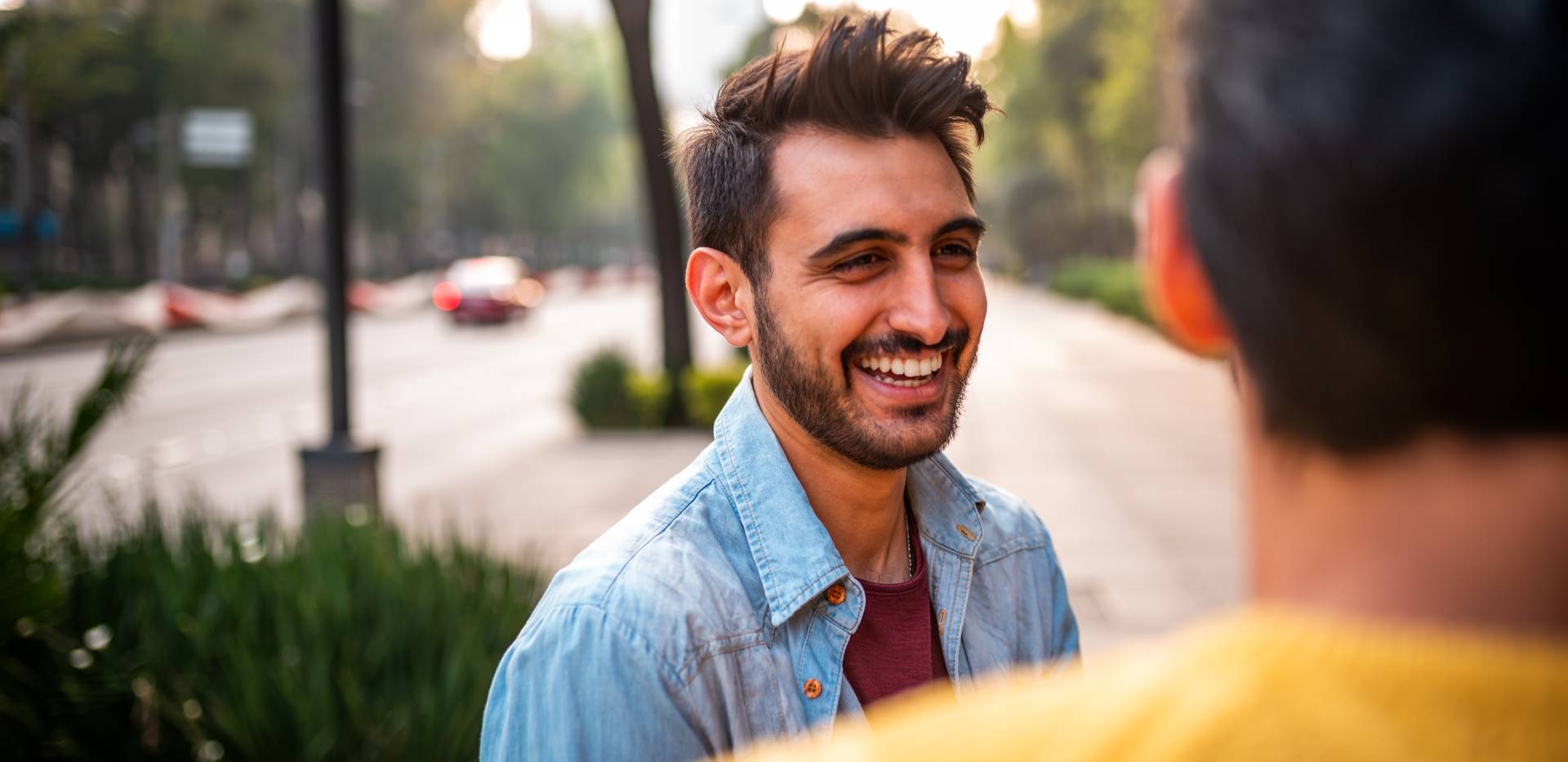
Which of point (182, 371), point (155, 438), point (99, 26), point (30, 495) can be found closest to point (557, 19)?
point (99, 26)

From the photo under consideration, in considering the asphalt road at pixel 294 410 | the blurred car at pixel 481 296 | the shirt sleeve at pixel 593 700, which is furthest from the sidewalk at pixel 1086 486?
the blurred car at pixel 481 296

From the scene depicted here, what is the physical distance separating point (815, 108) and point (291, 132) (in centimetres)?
5926

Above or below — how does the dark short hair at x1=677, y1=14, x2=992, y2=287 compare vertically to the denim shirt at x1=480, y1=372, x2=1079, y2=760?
above

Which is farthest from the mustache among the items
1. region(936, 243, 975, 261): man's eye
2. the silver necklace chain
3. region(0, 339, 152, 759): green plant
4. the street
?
region(0, 339, 152, 759): green plant

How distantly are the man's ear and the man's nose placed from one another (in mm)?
230

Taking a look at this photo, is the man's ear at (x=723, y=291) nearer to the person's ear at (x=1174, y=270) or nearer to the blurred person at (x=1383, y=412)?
the person's ear at (x=1174, y=270)

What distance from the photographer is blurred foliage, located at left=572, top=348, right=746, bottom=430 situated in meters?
14.3

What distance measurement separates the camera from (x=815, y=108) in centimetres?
195

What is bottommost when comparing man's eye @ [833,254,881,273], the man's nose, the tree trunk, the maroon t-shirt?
the maroon t-shirt

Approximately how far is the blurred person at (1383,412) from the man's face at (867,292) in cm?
111

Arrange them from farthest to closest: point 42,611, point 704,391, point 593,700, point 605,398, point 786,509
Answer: point 605,398 → point 704,391 → point 42,611 → point 786,509 → point 593,700

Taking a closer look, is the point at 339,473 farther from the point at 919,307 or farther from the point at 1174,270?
the point at 1174,270

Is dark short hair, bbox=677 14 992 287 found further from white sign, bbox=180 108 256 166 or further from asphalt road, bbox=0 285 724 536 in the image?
white sign, bbox=180 108 256 166

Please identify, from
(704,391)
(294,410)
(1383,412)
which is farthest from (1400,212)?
(294,410)
